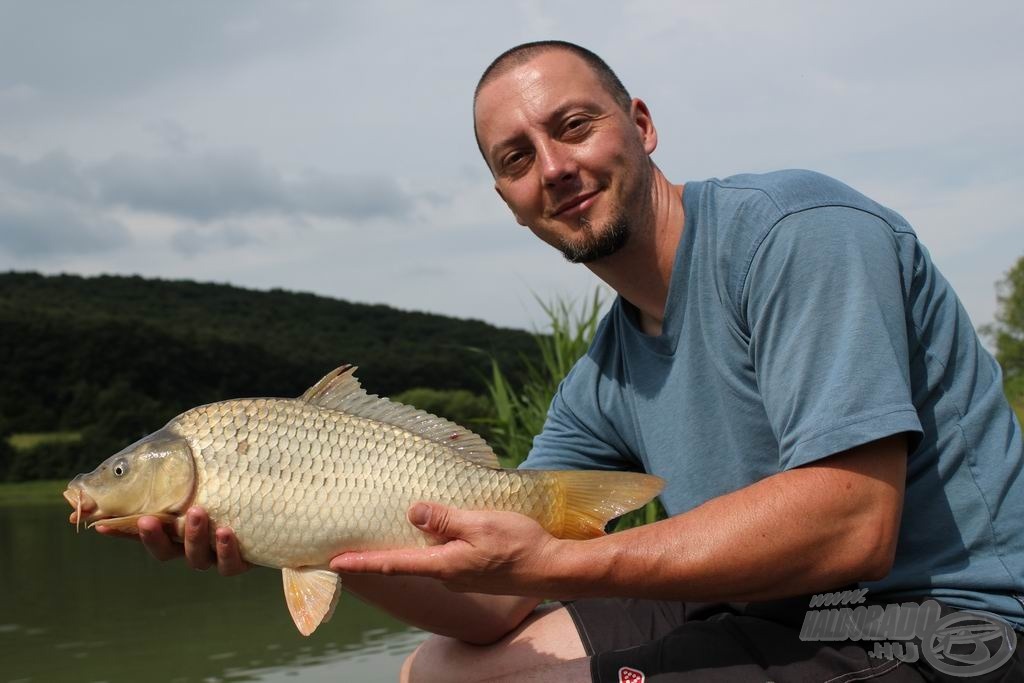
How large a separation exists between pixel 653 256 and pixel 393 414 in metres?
0.65

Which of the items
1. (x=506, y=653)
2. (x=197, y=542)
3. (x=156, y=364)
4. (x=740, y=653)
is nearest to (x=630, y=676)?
(x=740, y=653)

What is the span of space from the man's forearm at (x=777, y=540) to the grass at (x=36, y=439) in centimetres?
3151

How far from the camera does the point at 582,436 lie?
253 cm

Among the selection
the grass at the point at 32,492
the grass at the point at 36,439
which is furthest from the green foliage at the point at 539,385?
the grass at the point at 36,439

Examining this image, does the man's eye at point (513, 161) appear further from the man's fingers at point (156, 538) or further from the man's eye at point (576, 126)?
the man's fingers at point (156, 538)

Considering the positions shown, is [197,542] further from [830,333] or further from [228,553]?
[830,333]

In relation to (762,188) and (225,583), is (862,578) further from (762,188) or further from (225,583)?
(225,583)

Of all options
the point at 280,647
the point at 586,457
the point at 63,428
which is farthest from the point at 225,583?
the point at 63,428

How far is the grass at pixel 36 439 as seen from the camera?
99.9 feet

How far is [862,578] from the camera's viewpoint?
171cm

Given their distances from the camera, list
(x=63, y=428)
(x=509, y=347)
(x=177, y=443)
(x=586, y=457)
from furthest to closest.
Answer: (x=63, y=428)
(x=509, y=347)
(x=586, y=457)
(x=177, y=443)

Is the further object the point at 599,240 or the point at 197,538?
the point at 599,240

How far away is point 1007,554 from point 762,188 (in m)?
0.78

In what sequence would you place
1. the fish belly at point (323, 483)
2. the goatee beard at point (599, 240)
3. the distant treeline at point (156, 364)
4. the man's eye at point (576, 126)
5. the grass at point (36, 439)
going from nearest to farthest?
the fish belly at point (323, 483) → the goatee beard at point (599, 240) → the man's eye at point (576, 126) → the distant treeline at point (156, 364) → the grass at point (36, 439)
